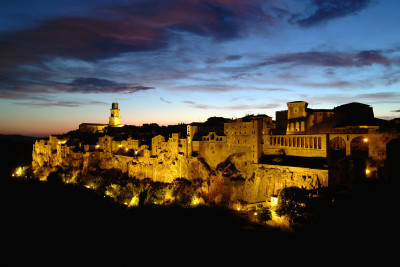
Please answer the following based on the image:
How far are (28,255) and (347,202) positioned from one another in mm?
35174

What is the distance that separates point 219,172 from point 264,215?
933 centimetres

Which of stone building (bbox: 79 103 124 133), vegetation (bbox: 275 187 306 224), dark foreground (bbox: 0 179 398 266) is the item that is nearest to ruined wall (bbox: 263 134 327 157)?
vegetation (bbox: 275 187 306 224)

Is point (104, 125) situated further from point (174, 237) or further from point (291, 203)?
point (291, 203)

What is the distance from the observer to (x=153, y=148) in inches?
1820

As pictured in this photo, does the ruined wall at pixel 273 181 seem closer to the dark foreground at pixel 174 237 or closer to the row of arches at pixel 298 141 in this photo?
the dark foreground at pixel 174 237

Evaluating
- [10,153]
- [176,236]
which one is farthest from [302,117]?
[10,153]

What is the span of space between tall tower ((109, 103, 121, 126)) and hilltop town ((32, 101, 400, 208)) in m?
33.8

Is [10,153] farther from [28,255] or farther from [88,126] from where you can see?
[28,255]

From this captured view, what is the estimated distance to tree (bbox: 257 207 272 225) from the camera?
29.1m

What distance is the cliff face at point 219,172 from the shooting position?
3188cm

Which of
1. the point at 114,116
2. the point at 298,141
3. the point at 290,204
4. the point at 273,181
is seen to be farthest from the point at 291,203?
the point at 114,116

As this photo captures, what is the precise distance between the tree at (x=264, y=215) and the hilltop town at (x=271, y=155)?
3.58 meters

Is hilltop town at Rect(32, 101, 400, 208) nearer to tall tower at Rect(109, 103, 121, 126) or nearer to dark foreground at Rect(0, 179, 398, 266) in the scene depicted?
dark foreground at Rect(0, 179, 398, 266)

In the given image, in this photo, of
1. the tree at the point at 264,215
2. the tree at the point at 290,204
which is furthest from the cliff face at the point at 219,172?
the tree at the point at 264,215
